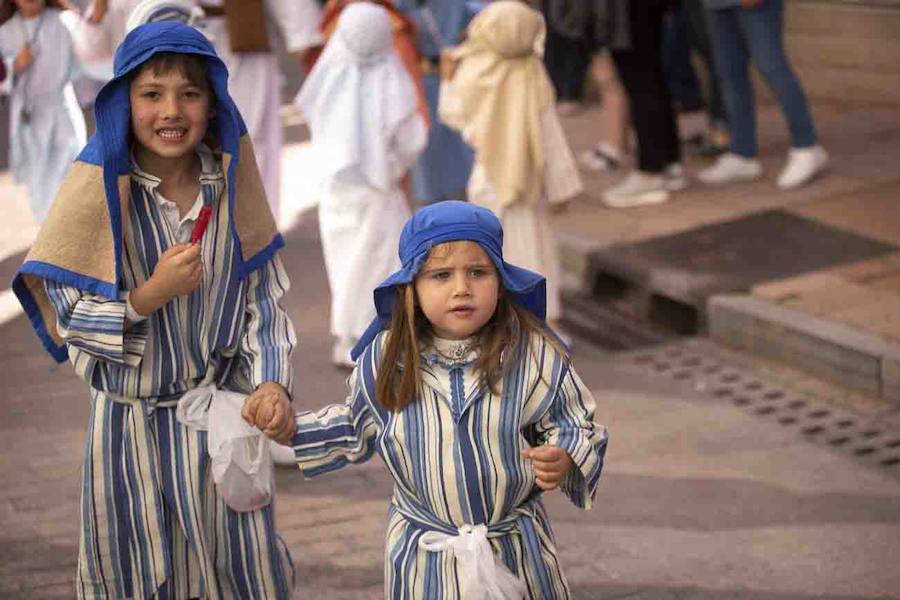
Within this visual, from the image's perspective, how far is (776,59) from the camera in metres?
9.16

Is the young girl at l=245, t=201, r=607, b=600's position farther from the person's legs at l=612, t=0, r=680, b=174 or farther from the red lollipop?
the person's legs at l=612, t=0, r=680, b=174

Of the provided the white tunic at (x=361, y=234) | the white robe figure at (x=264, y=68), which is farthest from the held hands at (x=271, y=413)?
the white robe figure at (x=264, y=68)

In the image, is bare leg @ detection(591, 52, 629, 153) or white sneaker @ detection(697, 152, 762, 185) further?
bare leg @ detection(591, 52, 629, 153)

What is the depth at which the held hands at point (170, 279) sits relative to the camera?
3.73m

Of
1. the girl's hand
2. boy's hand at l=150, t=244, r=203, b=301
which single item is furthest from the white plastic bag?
the girl's hand

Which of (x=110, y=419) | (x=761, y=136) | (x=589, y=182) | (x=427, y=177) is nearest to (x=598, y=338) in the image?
(x=427, y=177)

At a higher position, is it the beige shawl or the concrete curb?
the beige shawl

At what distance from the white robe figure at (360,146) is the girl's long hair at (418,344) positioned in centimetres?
334

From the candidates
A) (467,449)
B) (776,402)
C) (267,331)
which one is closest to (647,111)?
(776,402)

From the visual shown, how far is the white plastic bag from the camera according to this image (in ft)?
12.8

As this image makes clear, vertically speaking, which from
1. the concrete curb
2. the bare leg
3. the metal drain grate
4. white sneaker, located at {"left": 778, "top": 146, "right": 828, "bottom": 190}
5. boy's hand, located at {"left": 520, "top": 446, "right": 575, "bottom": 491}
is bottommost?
the metal drain grate

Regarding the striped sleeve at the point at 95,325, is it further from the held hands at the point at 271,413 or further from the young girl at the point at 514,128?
the young girl at the point at 514,128

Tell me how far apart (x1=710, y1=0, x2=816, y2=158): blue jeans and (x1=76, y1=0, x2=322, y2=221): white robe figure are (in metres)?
2.52

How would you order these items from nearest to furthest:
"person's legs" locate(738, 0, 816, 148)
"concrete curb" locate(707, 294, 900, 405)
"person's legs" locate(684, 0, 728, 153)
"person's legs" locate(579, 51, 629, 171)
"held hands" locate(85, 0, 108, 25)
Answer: "concrete curb" locate(707, 294, 900, 405) < "held hands" locate(85, 0, 108, 25) < "person's legs" locate(738, 0, 816, 148) < "person's legs" locate(579, 51, 629, 171) < "person's legs" locate(684, 0, 728, 153)
